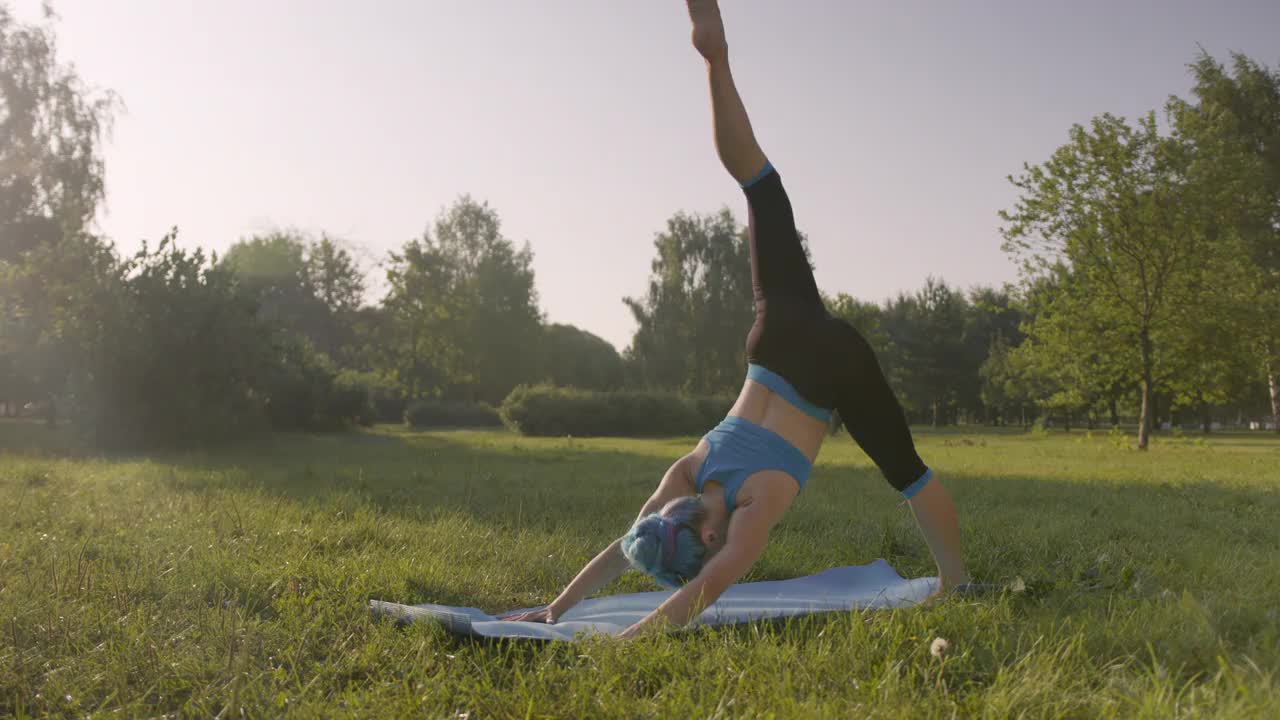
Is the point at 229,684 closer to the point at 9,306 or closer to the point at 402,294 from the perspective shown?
the point at 9,306

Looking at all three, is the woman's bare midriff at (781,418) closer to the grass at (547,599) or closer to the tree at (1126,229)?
the grass at (547,599)

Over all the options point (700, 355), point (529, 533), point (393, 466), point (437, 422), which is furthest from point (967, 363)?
point (529, 533)

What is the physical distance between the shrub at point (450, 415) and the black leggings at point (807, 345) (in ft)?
105

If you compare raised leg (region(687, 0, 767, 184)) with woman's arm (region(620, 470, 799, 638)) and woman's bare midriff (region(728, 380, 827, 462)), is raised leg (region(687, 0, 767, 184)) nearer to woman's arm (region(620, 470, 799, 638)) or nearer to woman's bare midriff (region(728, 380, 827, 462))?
woman's bare midriff (region(728, 380, 827, 462))

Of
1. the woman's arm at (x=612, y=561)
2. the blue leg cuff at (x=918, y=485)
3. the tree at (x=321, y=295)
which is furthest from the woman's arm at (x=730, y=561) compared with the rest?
the tree at (x=321, y=295)

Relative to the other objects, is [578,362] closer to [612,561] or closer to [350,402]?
[350,402]

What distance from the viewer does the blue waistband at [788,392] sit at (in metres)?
3.15

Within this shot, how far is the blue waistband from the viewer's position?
3154 mm

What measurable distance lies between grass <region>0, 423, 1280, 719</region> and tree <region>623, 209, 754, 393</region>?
37667 mm

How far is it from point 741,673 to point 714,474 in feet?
2.52

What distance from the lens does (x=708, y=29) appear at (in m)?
3.06

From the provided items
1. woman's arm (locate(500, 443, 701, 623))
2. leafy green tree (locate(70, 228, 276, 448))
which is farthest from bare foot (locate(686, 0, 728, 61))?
leafy green tree (locate(70, 228, 276, 448))

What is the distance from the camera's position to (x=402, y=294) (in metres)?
36.2

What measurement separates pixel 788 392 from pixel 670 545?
2.55 feet
